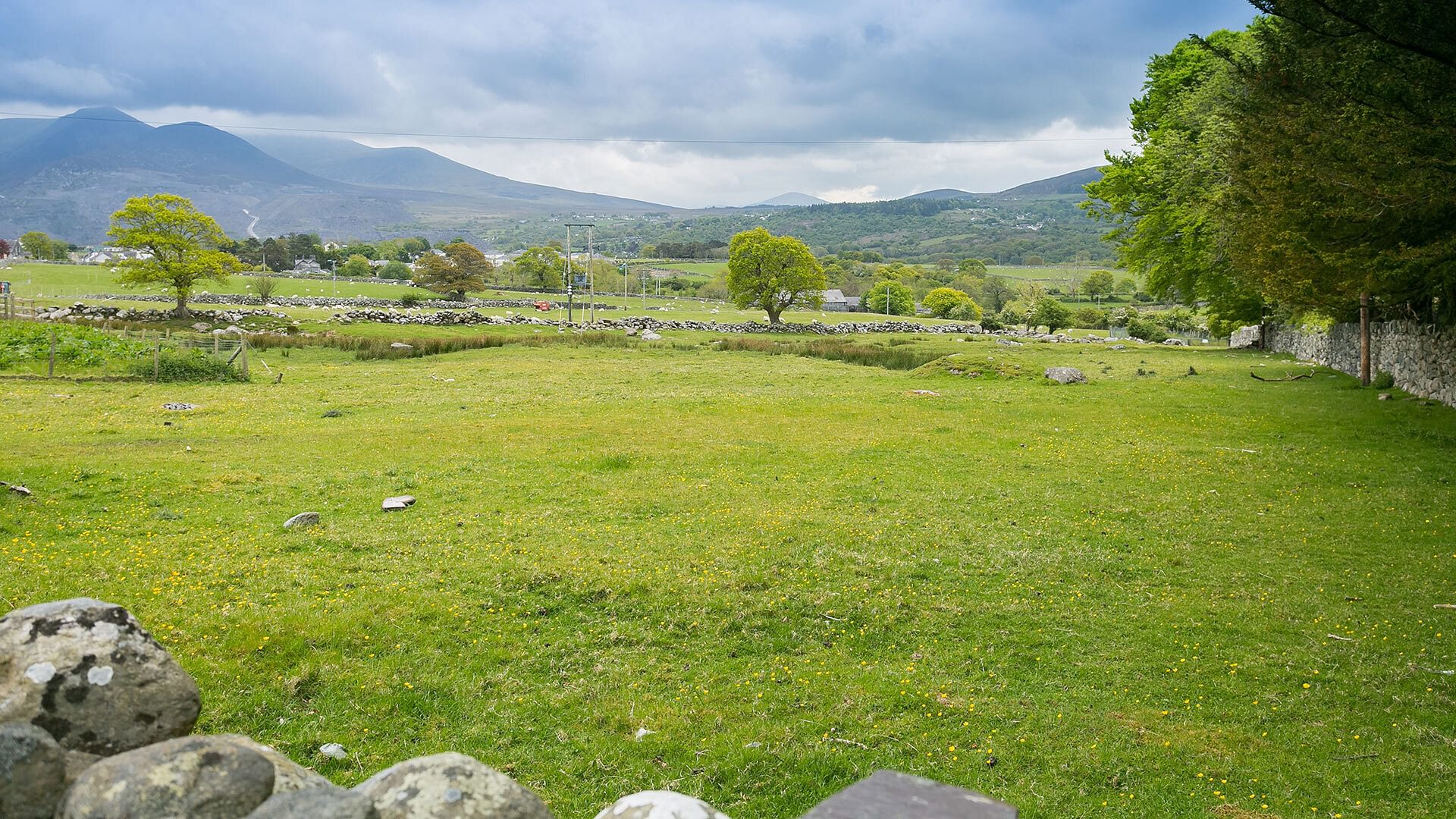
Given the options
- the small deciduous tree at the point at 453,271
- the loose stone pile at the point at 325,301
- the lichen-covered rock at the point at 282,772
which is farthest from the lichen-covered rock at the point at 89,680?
the small deciduous tree at the point at 453,271

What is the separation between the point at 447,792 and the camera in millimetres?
3969

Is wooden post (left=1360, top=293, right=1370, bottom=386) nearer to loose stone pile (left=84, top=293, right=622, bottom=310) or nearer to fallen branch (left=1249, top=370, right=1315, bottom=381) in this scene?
fallen branch (left=1249, top=370, right=1315, bottom=381)

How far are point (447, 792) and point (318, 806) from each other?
0.56 m

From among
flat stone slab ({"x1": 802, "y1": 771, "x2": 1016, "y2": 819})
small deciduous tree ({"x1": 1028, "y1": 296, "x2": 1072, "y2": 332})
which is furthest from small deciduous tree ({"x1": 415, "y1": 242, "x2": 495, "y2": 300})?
flat stone slab ({"x1": 802, "y1": 771, "x2": 1016, "y2": 819})

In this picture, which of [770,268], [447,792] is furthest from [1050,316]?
[447,792]

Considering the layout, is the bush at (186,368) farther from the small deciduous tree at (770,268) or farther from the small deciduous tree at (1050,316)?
the small deciduous tree at (1050,316)

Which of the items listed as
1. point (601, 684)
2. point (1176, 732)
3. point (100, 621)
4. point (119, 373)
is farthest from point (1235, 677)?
point (119, 373)

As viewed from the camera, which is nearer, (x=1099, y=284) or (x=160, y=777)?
(x=160, y=777)

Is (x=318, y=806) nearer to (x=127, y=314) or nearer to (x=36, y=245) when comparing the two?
(x=127, y=314)

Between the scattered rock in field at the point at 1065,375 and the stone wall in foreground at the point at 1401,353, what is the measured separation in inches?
481

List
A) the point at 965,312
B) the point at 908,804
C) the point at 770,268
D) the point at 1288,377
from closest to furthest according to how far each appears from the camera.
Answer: the point at 908,804 < the point at 1288,377 < the point at 770,268 < the point at 965,312

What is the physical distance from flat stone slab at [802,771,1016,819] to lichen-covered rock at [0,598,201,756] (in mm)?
4060

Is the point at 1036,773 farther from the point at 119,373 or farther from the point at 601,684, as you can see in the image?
the point at 119,373

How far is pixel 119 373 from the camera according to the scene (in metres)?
35.9
